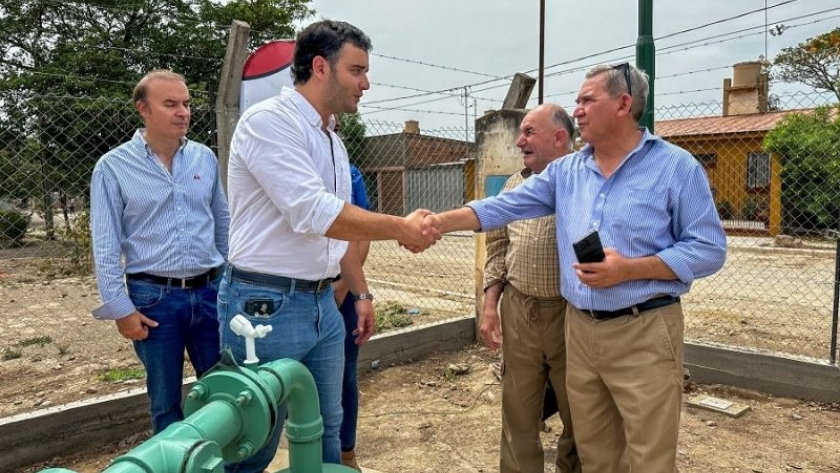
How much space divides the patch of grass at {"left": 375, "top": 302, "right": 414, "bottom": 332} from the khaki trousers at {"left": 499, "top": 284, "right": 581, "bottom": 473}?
2.91 metres

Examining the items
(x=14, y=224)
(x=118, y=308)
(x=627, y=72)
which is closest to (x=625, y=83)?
(x=627, y=72)

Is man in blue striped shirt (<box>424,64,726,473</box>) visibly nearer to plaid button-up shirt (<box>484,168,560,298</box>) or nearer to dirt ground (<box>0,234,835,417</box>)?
plaid button-up shirt (<box>484,168,560,298</box>)

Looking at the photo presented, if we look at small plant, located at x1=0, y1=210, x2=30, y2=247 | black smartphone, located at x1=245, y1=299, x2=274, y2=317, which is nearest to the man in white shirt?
black smartphone, located at x1=245, y1=299, x2=274, y2=317

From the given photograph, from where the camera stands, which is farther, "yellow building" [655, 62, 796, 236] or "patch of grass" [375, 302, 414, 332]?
"yellow building" [655, 62, 796, 236]

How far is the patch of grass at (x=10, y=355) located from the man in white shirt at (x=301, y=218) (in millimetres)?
4172

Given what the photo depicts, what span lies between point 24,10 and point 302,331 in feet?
65.0

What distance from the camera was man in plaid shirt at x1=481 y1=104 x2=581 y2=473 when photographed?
9.08 ft

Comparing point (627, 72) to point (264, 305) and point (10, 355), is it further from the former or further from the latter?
point (10, 355)

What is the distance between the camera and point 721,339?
5.86 meters

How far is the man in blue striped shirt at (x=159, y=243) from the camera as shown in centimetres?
257

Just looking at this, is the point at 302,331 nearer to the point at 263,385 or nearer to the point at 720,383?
the point at 263,385

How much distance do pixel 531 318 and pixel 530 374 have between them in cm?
28

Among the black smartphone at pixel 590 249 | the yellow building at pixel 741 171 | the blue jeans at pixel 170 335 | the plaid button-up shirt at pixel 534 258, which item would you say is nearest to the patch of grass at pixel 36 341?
the blue jeans at pixel 170 335

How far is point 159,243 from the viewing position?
2635 millimetres
